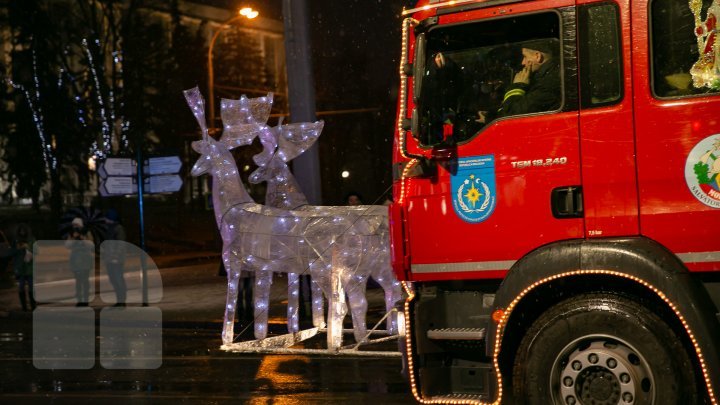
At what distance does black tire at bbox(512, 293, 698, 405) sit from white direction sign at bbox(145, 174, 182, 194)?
505 inches

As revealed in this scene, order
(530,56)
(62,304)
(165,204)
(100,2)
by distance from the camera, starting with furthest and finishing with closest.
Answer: (165,204) → (100,2) → (62,304) → (530,56)

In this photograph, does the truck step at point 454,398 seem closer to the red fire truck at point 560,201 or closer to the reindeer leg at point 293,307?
the red fire truck at point 560,201

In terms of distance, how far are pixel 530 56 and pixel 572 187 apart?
941 millimetres

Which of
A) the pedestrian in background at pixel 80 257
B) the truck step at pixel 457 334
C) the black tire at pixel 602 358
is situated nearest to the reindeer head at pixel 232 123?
the truck step at pixel 457 334

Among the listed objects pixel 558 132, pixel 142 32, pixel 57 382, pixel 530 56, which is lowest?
pixel 57 382

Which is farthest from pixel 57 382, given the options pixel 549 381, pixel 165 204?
pixel 165 204

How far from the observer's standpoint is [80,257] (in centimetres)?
1883

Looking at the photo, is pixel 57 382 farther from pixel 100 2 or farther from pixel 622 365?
pixel 100 2

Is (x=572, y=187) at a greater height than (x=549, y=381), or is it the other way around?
(x=572, y=187)

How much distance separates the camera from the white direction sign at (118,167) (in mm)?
18719

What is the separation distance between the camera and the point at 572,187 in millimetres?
6699

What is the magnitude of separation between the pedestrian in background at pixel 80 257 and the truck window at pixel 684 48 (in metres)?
13.9

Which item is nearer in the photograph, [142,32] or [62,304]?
[62,304]

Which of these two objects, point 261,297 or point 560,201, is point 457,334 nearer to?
point 560,201
